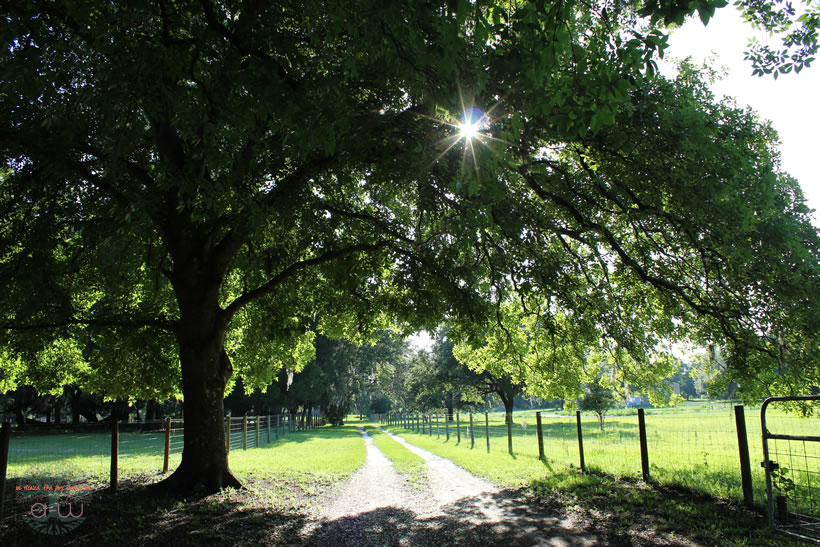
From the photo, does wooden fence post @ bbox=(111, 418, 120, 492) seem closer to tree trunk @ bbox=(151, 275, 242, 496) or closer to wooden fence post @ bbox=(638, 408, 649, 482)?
tree trunk @ bbox=(151, 275, 242, 496)

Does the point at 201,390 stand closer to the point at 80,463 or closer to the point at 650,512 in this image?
the point at 80,463

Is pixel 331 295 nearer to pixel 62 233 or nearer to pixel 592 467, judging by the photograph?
pixel 62 233

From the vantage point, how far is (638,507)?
759 centimetres

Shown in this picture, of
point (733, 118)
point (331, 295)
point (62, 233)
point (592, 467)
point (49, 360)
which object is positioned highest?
point (733, 118)

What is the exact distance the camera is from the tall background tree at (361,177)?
4.62 m

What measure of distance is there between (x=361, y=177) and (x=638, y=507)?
796cm

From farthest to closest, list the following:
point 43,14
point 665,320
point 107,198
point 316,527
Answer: point 665,320, point 107,198, point 316,527, point 43,14

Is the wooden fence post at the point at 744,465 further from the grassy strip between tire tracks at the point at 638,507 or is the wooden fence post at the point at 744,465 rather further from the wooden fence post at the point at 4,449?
the wooden fence post at the point at 4,449

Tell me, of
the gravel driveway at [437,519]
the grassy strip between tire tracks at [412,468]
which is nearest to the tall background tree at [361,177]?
the gravel driveway at [437,519]

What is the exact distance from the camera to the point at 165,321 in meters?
10.6

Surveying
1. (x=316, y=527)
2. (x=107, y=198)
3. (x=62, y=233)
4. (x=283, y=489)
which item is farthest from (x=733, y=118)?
(x=62, y=233)

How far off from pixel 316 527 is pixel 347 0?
6.55m

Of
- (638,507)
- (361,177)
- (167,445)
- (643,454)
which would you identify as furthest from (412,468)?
(361,177)

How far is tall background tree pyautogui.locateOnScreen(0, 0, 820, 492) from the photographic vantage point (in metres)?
4.62
